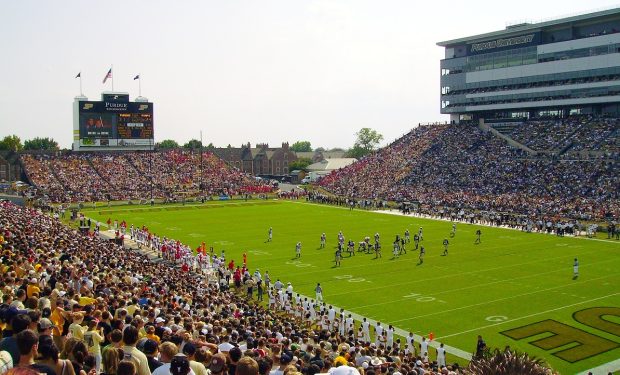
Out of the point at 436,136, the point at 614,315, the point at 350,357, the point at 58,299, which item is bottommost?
the point at 614,315

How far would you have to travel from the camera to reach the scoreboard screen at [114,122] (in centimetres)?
6512

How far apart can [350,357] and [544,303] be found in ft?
44.4

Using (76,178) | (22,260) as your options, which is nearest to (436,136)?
(76,178)

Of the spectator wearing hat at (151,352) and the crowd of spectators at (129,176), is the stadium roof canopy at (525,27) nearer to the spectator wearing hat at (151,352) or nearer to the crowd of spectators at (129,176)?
the crowd of spectators at (129,176)

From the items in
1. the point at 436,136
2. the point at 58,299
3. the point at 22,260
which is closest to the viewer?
the point at 58,299

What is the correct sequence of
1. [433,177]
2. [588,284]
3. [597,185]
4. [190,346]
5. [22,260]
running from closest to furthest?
[190,346] → [22,260] → [588,284] → [597,185] → [433,177]

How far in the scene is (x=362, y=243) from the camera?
33.8 metres

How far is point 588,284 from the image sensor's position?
25.4 m

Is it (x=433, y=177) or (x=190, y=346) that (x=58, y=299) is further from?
(x=433, y=177)

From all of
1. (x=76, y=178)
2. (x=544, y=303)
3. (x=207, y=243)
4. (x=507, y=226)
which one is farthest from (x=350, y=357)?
(x=76, y=178)

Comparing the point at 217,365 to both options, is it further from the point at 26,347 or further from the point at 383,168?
the point at 383,168

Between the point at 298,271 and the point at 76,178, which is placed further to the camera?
the point at 76,178

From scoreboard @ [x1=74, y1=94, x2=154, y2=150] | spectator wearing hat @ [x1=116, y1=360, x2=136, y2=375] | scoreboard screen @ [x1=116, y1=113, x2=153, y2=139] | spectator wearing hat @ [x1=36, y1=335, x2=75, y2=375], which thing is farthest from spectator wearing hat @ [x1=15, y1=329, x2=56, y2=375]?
scoreboard screen @ [x1=116, y1=113, x2=153, y2=139]

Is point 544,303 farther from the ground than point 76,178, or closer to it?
closer to it
